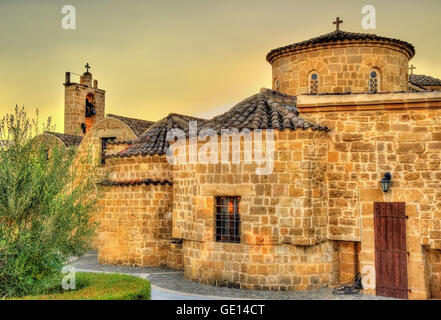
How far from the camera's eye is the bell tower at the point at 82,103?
28328mm

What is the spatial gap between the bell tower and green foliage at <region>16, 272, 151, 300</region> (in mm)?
19720

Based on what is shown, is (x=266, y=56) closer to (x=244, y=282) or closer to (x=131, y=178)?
(x=131, y=178)

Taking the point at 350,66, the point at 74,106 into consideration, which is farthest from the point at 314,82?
the point at 74,106

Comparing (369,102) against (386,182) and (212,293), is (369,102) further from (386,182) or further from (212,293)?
(212,293)

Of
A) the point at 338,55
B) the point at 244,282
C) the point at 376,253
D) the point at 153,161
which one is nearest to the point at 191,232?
the point at 244,282

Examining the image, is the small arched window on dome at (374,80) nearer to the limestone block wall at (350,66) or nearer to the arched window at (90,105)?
the limestone block wall at (350,66)

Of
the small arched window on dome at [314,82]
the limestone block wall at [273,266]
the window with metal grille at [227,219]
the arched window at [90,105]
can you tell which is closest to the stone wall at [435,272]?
the limestone block wall at [273,266]

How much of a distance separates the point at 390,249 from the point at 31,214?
833 cm

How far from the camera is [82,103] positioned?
28.8 m

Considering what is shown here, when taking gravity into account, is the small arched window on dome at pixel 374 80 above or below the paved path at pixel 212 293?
above

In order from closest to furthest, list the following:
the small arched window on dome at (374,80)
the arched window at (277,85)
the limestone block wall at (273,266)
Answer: the limestone block wall at (273,266) < the small arched window on dome at (374,80) < the arched window at (277,85)

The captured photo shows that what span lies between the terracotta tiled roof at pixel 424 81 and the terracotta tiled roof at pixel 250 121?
32.5 feet

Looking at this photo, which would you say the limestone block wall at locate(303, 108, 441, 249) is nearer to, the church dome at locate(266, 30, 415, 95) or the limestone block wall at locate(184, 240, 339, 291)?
the limestone block wall at locate(184, 240, 339, 291)

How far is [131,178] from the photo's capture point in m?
15.7
